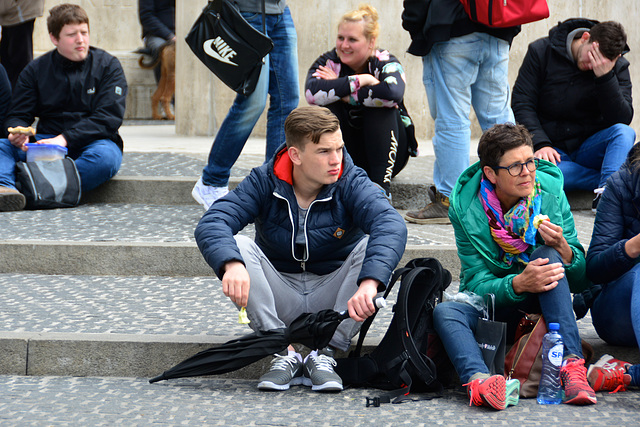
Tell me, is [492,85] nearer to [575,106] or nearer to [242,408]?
[575,106]

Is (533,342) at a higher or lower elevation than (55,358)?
higher

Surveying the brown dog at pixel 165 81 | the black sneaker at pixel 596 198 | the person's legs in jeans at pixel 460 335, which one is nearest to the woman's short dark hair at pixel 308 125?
the person's legs in jeans at pixel 460 335

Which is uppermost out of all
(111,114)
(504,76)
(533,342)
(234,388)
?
(504,76)

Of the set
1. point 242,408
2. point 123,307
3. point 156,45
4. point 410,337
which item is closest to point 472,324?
point 410,337

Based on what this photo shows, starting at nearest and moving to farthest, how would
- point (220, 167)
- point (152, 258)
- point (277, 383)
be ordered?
point (277, 383) < point (152, 258) < point (220, 167)

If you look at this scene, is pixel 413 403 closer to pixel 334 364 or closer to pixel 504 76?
pixel 334 364

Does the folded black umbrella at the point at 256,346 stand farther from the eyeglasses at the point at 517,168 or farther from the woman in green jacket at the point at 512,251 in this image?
the eyeglasses at the point at 517,168

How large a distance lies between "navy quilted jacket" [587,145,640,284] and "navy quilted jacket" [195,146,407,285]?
798 millimetres

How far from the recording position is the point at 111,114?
617cm

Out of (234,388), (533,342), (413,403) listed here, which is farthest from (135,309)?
(533,342)

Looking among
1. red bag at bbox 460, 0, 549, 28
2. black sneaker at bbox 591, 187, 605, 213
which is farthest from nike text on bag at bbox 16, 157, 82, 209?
black sneaker at bbox 591, 187, 605, 213

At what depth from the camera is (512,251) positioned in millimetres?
3604

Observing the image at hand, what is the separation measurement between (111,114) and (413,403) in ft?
12.0

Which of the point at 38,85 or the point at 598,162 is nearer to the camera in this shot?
the point at 598,162
